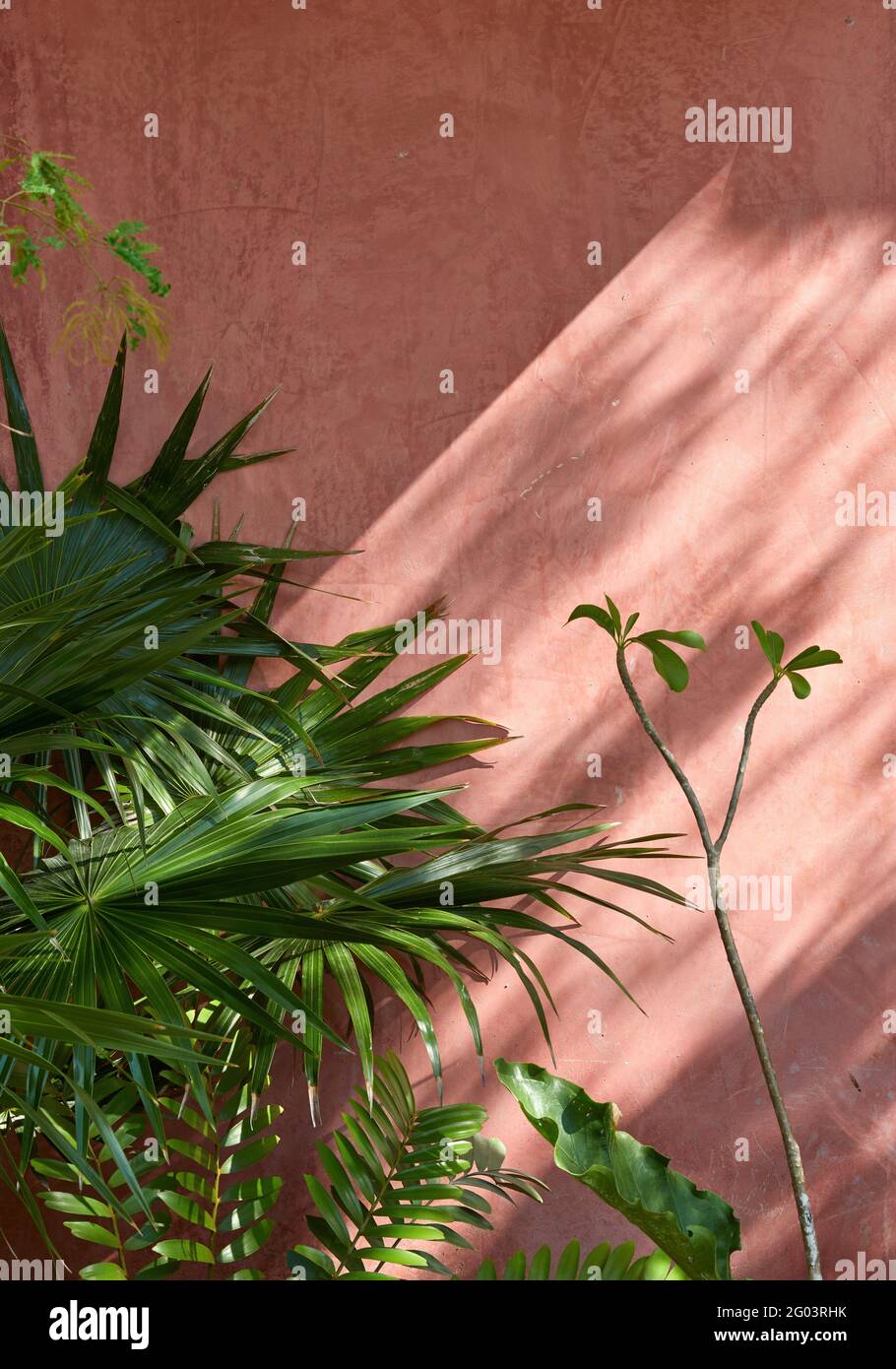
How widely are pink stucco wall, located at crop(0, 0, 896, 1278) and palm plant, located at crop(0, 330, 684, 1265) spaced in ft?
0.53

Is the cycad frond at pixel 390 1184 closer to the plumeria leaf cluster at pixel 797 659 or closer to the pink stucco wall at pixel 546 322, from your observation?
the pink stucco wall at pixel 546 322

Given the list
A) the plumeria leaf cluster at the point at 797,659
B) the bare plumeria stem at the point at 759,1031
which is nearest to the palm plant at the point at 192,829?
the bare plumeria stem at the point at 759,1031

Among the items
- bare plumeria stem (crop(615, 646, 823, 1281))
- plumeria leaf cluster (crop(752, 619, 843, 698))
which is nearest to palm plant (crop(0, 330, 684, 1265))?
bare plumeria stem (crop(615, 646, 823, 1281))

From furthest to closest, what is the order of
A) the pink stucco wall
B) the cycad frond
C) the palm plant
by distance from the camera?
the pink stucco wall → the cycad frond → the palm plant

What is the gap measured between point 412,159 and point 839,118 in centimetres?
84

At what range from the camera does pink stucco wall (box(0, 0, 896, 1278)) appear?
2115 mm

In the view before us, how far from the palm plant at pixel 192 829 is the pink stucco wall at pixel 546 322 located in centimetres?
16

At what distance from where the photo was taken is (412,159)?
212cm

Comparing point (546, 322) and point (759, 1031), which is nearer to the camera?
point (759, 1031)

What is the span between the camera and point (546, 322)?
213cm

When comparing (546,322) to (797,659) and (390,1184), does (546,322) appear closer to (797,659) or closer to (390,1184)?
(797,659)

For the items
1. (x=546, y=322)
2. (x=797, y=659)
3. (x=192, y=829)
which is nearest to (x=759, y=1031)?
(x=797, y=659)

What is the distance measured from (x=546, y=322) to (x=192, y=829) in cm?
123

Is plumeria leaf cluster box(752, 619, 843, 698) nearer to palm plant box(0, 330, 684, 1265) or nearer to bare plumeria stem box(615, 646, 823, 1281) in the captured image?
bare plumeria stem box(615, 646, 823, 1281)
